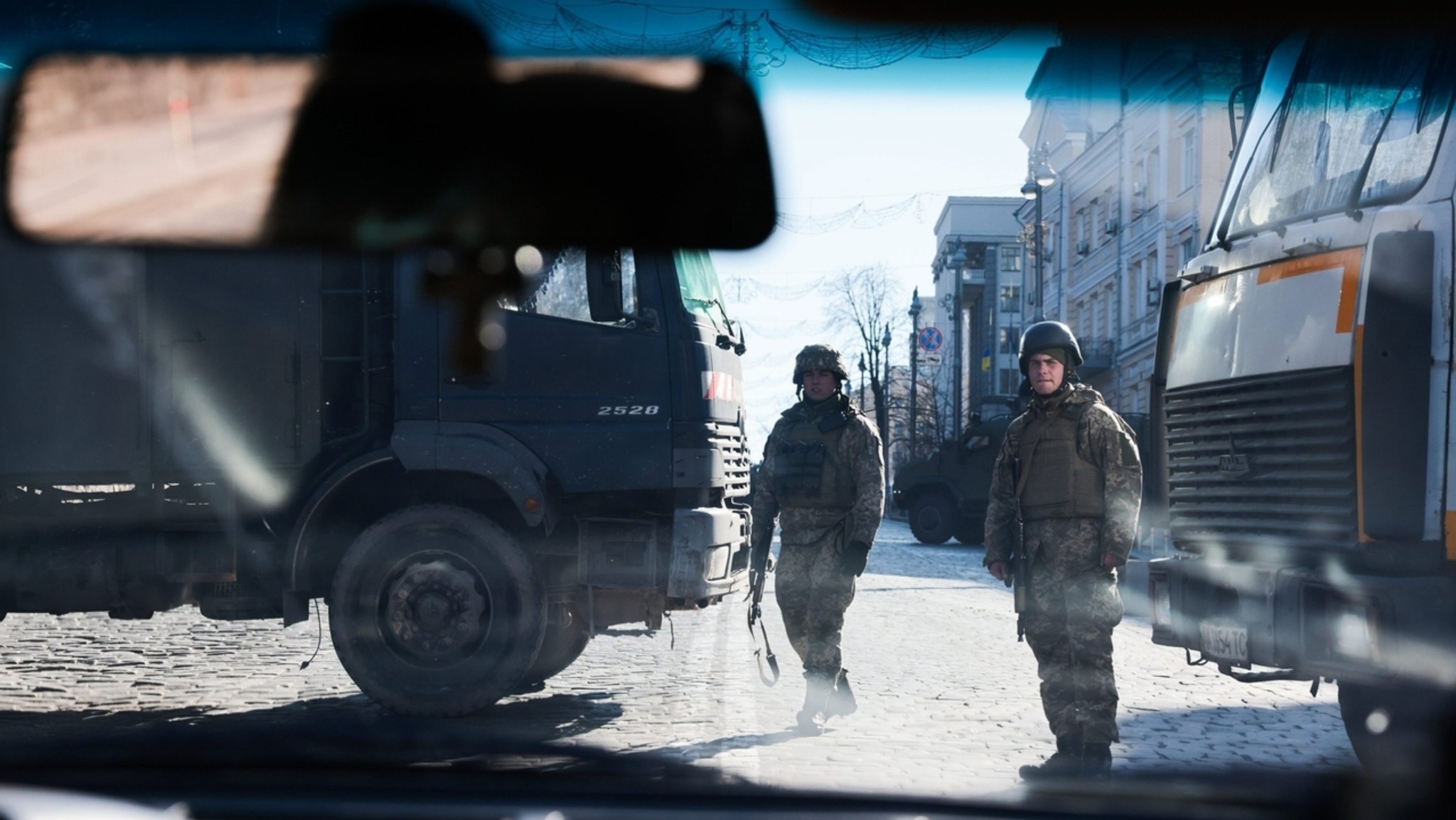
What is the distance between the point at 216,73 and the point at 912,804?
7.13 feet

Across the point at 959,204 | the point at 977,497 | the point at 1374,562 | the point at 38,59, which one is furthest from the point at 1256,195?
the point at 977,497

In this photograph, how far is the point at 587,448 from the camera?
25.9 feet

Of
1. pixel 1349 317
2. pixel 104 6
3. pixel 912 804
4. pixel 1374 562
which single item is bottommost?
pixel 912 804

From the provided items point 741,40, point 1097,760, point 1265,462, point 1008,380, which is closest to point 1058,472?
point 1265,462

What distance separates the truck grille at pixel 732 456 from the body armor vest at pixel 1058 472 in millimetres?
1675

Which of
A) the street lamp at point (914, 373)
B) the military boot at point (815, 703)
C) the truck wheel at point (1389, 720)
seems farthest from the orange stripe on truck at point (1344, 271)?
the street lamp at point (914, 373)

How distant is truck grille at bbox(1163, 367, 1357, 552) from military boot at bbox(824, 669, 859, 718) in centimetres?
182

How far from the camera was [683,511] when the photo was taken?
7.80 metres

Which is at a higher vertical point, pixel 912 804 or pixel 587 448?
pixel 587 448

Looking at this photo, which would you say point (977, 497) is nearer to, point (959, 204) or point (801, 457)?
point (801, 457)

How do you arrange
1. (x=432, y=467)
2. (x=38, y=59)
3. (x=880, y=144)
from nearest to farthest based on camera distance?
(x=880, y=144)
(x=38, y=59)
(x=432, y=467)

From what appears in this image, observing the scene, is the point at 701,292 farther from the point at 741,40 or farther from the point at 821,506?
the point at 741,40

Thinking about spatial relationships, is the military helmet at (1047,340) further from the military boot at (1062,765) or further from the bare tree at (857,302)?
the military boot at (1062,765)

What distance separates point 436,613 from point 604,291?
1.79 m
